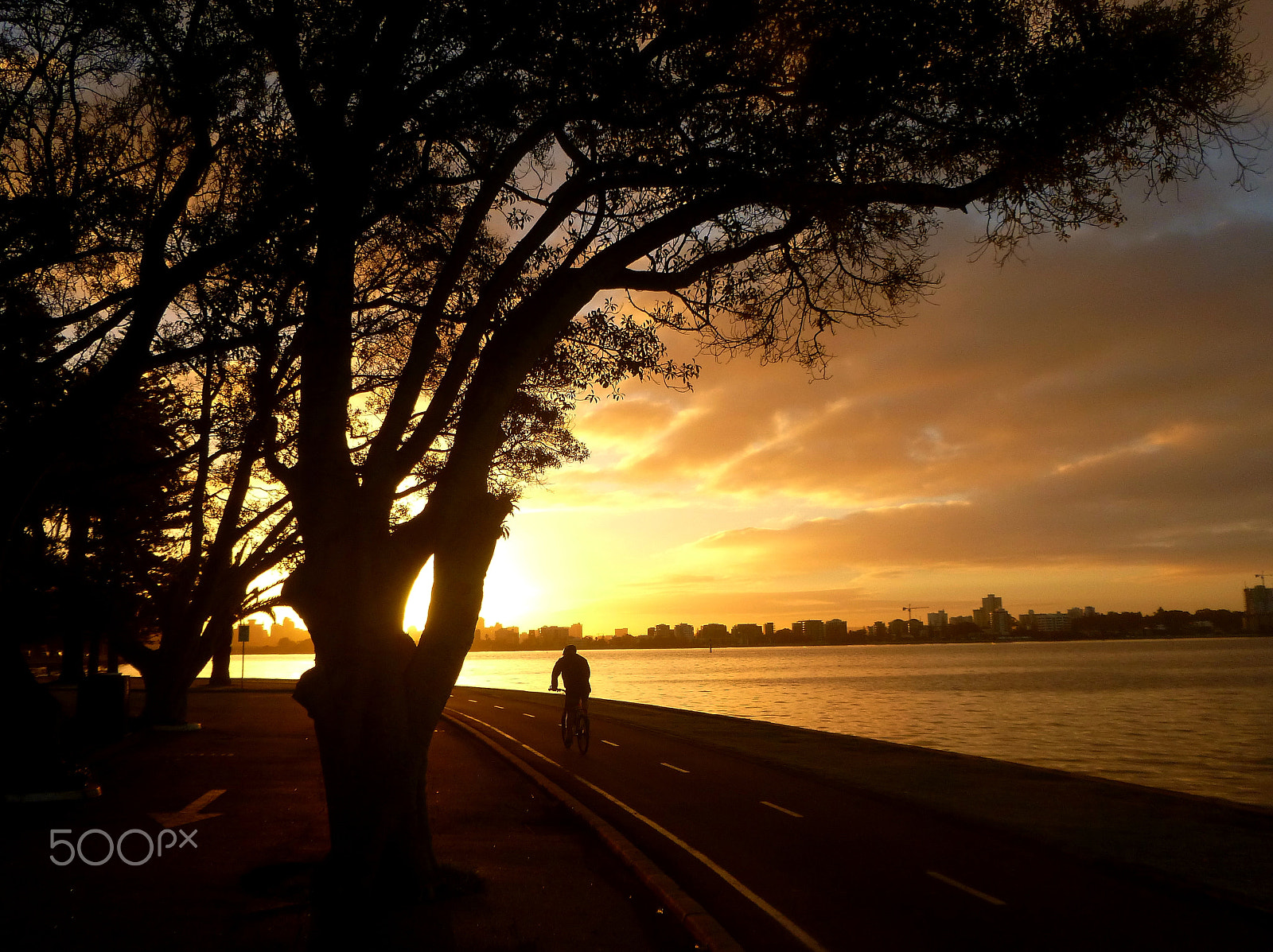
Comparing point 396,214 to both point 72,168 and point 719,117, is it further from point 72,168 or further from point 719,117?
point 72,168

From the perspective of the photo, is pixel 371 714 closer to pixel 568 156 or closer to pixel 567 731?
pixel 568 156

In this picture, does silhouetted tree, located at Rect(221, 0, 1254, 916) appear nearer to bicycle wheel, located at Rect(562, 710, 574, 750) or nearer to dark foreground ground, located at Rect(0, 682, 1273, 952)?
dark foreground ground, located at Rect(0, 682, 1273, 952)

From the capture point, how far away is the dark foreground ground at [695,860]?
20.7 ft

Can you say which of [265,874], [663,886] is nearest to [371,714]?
[265,874]

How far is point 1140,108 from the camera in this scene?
7.64 m

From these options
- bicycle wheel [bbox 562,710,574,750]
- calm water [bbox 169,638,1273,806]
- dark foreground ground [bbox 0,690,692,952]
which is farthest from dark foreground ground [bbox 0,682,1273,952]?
calm water [bbox 169,638,1273,806]

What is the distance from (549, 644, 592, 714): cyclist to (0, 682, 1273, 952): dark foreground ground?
281 cm

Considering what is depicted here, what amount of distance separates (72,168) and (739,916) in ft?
39.0

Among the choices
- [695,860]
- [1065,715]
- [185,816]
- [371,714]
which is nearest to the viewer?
[371,714]

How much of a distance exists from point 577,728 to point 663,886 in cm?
1114

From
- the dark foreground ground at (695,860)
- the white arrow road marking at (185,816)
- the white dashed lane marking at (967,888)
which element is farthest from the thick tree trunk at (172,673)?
the white dashed lane marking at (967,888)

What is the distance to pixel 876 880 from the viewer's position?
7883 mm

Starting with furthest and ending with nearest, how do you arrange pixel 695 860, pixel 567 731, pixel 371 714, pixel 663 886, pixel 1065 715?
pixel 1065 715
pixel 567 731
pixel 695 860
pixel 663 886
pixel 371 714

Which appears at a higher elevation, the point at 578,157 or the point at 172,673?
the point at 578,157
